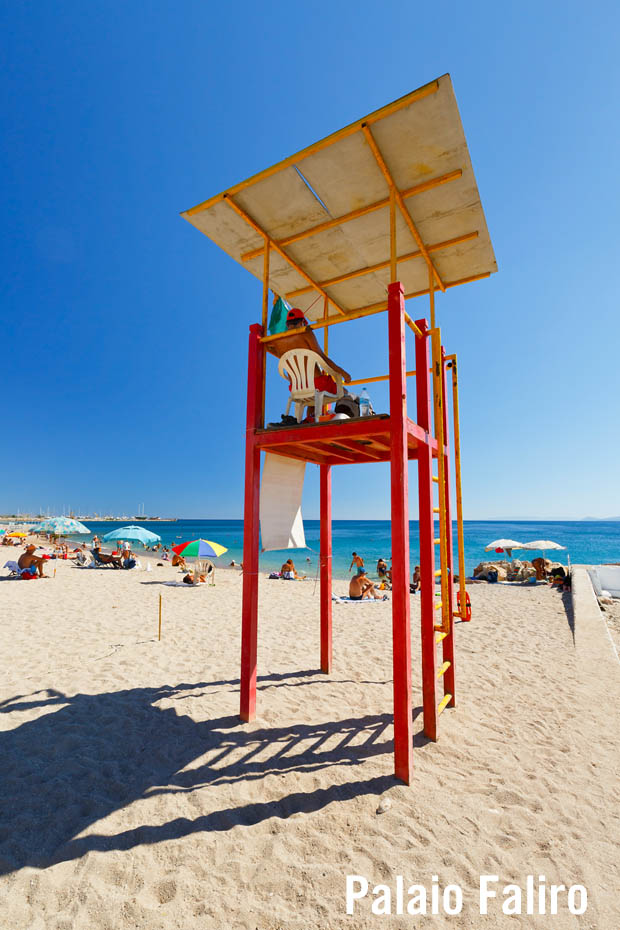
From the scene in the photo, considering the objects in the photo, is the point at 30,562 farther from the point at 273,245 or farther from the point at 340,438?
the point at 340,438

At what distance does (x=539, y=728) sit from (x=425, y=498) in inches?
122

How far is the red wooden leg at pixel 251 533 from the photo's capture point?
16.4 feet

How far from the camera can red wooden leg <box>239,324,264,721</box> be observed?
197 inches

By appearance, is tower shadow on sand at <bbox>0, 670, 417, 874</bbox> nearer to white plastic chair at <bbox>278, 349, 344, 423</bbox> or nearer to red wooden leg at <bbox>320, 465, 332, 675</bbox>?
red wooden leg at <bbox>320, 465, 332, 675</bbox>

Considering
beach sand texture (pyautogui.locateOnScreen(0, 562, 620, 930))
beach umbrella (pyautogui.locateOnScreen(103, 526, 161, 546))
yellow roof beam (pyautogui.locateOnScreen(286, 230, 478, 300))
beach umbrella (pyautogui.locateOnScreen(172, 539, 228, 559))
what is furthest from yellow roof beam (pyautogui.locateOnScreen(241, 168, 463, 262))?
beach umbrella (pyautogui.locateOnScreen(103, 526, 161, 546))

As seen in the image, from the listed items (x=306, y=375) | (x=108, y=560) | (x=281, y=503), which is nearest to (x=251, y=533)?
(x=281, y=503)

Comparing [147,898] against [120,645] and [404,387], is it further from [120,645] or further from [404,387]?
[120,645]

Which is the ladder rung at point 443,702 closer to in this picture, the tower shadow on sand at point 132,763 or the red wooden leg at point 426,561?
the red wooden leg at point 426,561

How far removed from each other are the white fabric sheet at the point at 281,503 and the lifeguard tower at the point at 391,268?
0.21 metres

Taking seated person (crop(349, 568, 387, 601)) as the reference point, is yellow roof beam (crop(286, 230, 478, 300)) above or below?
above

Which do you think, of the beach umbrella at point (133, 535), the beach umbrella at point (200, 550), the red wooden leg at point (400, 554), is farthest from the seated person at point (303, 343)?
the beach umbrella at point (133, 535)

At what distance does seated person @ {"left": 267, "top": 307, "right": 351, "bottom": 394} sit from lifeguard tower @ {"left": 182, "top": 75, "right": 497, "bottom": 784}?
0.30 m

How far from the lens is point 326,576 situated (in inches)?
265

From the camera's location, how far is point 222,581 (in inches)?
738
